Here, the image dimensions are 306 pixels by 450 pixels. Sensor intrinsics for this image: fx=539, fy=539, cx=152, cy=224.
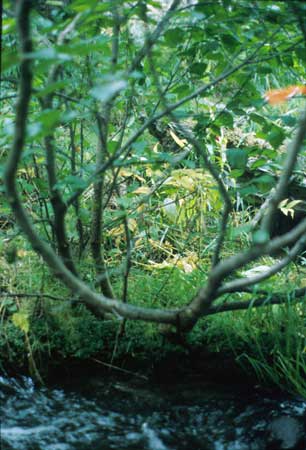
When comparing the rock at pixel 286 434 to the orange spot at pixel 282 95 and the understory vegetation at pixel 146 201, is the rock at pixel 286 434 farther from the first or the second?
the orange spot at pixel 282 95

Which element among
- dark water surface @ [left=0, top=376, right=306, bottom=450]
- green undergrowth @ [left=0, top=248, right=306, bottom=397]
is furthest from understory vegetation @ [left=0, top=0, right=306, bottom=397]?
dark water surface @ [left=0, top=376, right=306, bottom=450]

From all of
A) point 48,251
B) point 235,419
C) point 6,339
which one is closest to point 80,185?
point 48,251

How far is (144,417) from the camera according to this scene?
2.01 m

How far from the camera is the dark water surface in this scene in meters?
1.85

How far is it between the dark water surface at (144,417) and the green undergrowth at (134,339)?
99 mm

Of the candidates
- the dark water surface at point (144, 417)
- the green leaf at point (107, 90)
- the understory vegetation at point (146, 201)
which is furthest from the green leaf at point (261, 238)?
the dark water surface at point (144, 417)

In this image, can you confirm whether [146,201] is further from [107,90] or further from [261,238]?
[107,90]

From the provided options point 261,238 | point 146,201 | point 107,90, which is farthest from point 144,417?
point 107,90

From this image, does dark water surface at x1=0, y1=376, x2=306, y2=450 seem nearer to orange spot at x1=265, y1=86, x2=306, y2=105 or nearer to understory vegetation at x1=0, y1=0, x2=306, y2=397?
understory vegetation at x1=0, y1=0, x2=306, y2=397

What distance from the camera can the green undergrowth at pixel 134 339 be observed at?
7.38 ft

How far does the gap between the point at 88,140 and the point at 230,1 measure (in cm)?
115

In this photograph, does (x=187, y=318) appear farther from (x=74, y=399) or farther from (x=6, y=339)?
(x=6, y=339)

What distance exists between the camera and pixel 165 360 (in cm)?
234

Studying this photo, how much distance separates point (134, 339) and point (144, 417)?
1.31 feet
